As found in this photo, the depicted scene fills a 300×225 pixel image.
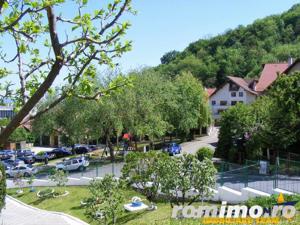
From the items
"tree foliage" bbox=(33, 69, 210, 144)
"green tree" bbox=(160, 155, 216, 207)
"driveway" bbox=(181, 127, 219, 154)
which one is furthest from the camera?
"driveway" bbox=(181, 127, 219, 154)

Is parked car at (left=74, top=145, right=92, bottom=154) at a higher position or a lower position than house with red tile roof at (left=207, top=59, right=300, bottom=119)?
lower

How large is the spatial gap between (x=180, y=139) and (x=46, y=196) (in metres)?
31.3

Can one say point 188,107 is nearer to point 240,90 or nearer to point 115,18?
point 240,90

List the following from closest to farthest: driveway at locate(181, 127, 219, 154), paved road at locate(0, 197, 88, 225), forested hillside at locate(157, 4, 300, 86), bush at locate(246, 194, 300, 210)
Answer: bush at locate(246, 194, 300, 210) → paved road at locate(0, 197, 88, 225) → driveway at locate(181, 127, 219, 154) → forested hillside at locate(157, 4, 300, 86)

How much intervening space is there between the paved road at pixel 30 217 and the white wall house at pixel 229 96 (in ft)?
148

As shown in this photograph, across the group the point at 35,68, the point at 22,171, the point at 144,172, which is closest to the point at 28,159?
the point at 22,171

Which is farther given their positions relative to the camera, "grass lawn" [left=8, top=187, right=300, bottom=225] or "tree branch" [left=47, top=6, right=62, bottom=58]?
"grass lawn" [left=8, top=187, right=300, bottom=225]

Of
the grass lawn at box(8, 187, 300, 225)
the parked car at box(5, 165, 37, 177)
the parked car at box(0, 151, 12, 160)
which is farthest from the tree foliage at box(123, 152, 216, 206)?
the parked car at box(0, 151, 12, 160)

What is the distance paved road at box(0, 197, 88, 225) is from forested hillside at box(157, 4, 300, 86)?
82.6 m

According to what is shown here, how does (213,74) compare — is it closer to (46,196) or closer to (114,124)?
(114,124)

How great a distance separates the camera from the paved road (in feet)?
71.3

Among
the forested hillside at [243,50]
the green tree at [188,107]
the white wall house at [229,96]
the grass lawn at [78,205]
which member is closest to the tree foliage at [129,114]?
the green tree at [188,107]

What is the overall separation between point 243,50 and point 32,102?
11159 cm

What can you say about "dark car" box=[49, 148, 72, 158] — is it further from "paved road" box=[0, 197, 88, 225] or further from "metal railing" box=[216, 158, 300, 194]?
"metal railing" box=[216, 158, 300, 194]
